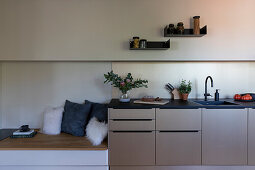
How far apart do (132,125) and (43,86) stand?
1.63m

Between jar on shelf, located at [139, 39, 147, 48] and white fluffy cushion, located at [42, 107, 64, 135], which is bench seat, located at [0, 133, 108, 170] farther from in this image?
jar on shelf, located at [139, 39, 147, 48]

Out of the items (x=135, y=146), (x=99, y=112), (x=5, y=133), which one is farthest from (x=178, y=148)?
(x=5, y=133)

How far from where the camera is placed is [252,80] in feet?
8.40

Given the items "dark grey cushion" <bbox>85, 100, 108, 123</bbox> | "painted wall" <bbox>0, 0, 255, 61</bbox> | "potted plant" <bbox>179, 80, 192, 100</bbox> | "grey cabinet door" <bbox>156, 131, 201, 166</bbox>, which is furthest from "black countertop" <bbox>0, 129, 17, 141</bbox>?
"potted plant" <bbox>179, 80, 192, 100</bbox>

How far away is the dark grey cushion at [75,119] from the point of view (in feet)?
7.53

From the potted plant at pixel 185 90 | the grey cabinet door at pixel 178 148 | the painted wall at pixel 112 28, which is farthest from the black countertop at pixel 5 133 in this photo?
the potted plant at pixel 185 90

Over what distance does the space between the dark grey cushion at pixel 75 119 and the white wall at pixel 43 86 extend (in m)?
0.26

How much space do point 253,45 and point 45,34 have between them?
113 inches

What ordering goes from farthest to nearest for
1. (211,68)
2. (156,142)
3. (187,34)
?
(211,68) → (187,34) → (156,142)

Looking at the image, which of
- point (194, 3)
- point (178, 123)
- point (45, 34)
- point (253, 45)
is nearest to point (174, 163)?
point (178, 123)

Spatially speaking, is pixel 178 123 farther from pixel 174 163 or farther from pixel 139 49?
pixel 139 49

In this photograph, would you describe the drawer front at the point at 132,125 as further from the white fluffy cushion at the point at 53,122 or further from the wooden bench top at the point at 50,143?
the white fluffy cushion at the point at 53,122

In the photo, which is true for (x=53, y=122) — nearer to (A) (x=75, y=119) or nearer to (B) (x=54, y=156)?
(A) (x=75, y=119)

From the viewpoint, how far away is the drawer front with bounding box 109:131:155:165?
1.97m
